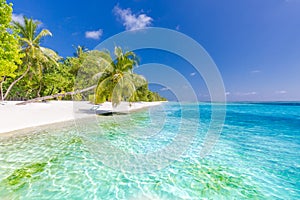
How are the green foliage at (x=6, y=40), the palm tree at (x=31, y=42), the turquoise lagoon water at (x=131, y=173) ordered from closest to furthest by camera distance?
the turquoise lagoon water at (x=131, y=173) → the green foliage at (x=6, y=40) → the palm tree at (x=31, y=42)

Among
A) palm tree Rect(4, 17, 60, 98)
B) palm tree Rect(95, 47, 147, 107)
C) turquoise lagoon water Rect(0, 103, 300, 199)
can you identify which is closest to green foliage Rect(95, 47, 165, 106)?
palm tree Rect(95, 47, 147, 107)

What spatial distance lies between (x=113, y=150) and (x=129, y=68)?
1031 centimetres

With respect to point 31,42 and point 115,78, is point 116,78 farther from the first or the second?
point 31,42

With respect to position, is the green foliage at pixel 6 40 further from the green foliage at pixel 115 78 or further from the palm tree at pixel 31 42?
the green foliage at pixel 115 78

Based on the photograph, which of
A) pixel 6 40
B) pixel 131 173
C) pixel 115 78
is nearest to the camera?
pixel 131 173

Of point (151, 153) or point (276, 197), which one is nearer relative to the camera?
point (276, 197)

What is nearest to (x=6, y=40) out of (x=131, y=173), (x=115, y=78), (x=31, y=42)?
(x=31, y=42)

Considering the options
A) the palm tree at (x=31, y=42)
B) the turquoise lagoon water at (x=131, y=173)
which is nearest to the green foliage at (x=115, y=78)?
the palm tree at (x=31, y=42)

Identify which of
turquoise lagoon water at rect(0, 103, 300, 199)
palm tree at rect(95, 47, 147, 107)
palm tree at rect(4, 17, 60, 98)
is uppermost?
palm tree at rect(4, 17, 60, 98)

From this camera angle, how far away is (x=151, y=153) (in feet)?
A: 15.8

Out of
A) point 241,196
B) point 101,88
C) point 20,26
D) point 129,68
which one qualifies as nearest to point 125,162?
point 241,196

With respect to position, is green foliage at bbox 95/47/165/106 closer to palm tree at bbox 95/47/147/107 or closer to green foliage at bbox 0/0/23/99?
palm tree at bbox 95/47/147/107

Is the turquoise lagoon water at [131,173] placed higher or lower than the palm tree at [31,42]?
lower

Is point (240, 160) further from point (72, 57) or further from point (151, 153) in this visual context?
point (72, 57)
